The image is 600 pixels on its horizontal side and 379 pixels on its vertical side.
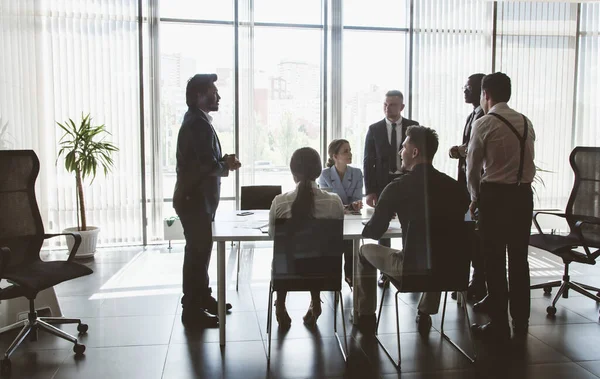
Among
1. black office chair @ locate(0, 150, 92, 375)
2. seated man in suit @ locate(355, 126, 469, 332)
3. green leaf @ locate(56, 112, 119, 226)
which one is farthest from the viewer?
green leaf @ locate(56, 112, 119, 226)

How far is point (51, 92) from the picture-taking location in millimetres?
6215

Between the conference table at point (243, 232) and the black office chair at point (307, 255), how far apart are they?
0.59 ft

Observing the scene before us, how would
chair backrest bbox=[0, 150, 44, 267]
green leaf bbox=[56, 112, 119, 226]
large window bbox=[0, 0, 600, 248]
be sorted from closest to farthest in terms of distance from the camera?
chair backrest bbox=[0, 150, 44, 267]
green leaf bbox=[56, 112, 119, 226]
large window bbox=[0, 0, 600, 248]

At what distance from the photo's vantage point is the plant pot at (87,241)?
5.85m

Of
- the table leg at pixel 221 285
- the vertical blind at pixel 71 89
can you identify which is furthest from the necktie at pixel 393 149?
the vertical blind at pixel 71 89

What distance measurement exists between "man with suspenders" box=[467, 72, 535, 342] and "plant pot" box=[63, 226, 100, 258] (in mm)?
4225

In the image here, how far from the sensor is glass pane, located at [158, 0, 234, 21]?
6551 millimetres

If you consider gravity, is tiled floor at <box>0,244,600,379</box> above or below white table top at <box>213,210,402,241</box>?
below

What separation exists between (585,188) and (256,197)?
283 cm

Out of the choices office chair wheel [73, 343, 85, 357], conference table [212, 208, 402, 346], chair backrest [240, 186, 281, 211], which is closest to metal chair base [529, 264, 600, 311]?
conference table [212, 208, 402, 346]

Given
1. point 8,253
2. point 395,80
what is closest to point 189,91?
point 8,253

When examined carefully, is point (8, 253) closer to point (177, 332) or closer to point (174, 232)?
point (177, 332)

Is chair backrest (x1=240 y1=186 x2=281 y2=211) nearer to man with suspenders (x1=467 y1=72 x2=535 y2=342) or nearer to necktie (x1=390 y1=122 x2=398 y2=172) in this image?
necktie (x1=390 y1=122 x2=398 y2=172)

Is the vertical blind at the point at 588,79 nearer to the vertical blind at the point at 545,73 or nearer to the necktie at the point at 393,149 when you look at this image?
the vertical blind at the point at 545,73
